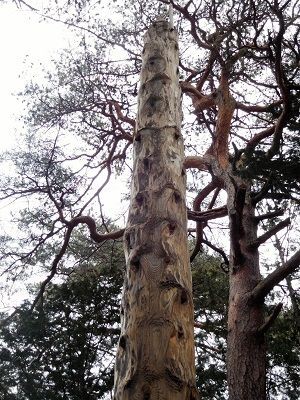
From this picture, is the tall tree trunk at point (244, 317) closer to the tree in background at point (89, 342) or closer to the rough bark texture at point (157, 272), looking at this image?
the rough bark texture at point (157, 272)

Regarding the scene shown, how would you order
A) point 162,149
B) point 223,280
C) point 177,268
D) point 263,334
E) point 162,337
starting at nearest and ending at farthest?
point 162,337, point 177,268, point 162,149, point 263,334, point 223,280

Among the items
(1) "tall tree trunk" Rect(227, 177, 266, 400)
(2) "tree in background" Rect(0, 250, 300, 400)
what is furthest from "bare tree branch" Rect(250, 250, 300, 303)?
(2) "tree in background" Rect(0, 250, 300, 400)

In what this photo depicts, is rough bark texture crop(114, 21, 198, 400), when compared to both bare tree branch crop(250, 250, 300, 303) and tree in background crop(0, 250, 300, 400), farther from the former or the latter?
tree in background crop(0, 250, 300, 400)

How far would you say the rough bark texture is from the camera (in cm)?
151

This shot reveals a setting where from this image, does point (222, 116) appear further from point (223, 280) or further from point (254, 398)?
point (254, 398)

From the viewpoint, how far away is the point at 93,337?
24.3 feet

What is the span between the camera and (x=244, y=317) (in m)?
4.01

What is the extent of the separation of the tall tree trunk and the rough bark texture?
0.96m

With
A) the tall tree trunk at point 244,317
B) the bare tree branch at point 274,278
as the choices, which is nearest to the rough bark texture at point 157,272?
the tall tree trunk at point 244,317

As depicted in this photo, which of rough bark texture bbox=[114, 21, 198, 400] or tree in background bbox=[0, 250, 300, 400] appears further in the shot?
tree in background bbox=[0, 250, 300, 400]

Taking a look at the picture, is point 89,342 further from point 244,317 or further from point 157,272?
point 157,272

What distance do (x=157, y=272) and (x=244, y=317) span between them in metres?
2.50

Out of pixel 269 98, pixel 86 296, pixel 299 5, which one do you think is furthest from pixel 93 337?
pixel 299 5

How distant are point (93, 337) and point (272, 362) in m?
3.33
